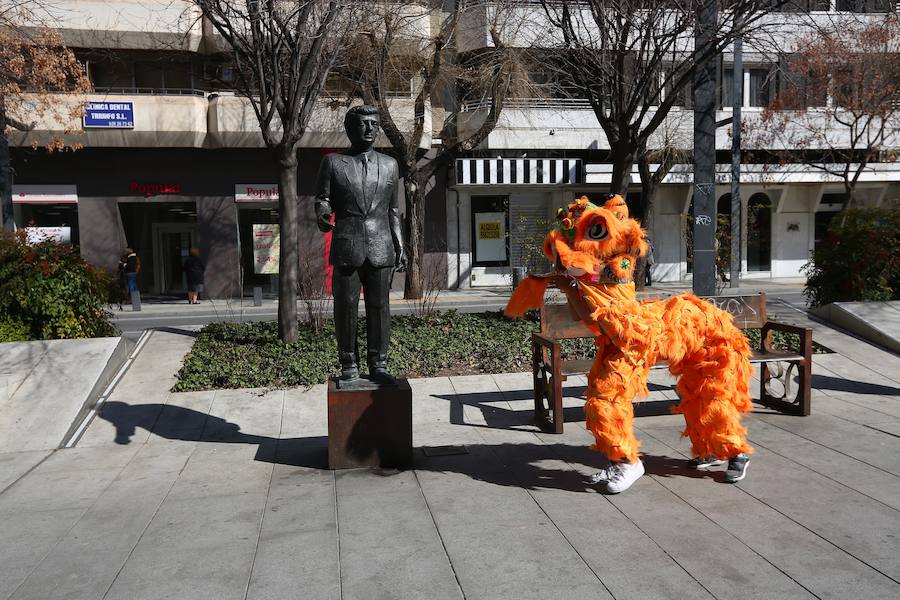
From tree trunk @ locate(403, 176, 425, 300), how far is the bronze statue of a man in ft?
35.2

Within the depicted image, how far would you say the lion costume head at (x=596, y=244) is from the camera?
5.04 meters

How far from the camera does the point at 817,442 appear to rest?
20.6ft

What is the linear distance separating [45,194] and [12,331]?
49.3 ft

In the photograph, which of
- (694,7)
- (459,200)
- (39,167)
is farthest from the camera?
(459,200)

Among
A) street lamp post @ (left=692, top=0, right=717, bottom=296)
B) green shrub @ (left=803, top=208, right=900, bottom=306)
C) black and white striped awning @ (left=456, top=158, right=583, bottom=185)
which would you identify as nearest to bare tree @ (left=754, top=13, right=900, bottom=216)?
black and white striped awning @ (left=456, top=158, right=583, bottom=185)

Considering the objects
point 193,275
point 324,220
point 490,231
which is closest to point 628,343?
point 324,220

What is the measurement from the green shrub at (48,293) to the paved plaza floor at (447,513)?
208cm

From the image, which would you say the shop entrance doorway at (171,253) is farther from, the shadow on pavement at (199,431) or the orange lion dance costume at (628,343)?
the orange lion dance costume at (628,343)

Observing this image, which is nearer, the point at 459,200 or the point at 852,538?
the point at 852,538

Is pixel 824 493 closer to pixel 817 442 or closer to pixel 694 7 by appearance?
pixel 817 442

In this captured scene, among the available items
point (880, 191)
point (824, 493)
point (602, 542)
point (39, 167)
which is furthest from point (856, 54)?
point (39, 167)

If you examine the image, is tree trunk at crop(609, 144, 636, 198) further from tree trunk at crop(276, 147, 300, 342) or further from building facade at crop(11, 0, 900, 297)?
building facade at crop(11, 0, 900, 297)

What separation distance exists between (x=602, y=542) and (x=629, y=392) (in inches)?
45.8

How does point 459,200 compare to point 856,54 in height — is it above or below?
below
